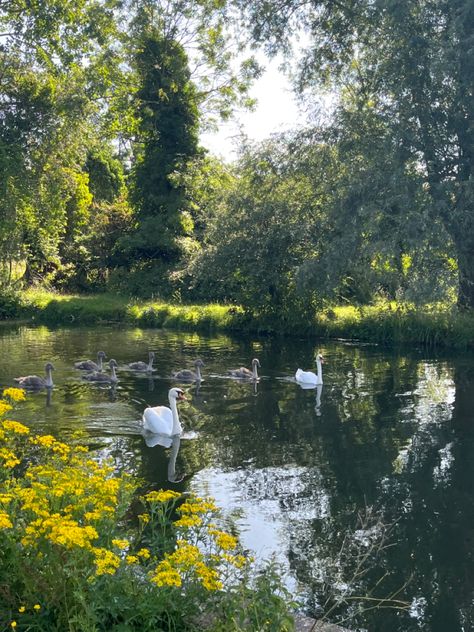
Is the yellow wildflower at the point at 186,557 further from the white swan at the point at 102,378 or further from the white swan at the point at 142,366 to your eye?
the white swan at the point at 142,366

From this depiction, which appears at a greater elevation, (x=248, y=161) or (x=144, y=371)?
(x=248, y=161)

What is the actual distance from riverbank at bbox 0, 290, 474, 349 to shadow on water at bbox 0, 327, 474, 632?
7.10ft

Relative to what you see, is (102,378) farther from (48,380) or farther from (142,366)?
(142,366)

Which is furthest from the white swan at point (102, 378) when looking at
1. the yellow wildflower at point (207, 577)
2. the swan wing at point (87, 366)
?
the yellow wildflower at point (207, 577)

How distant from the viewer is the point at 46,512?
5.44 metres

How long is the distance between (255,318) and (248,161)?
22.6 feet

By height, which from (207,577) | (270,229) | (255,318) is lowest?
(255,318)

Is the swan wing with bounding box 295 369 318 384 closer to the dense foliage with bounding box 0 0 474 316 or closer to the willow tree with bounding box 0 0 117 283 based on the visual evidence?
the dense foliage with bounding box 0 0 474 316

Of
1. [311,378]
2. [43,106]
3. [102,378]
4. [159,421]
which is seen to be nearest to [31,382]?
[102,378]

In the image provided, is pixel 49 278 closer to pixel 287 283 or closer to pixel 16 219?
pixel 16 219

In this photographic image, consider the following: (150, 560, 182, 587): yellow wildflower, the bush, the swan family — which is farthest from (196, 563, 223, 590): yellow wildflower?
the swan family

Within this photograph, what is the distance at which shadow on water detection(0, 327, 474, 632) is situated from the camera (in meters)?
8.55

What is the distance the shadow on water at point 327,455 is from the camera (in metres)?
8.55

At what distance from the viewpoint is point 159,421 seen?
14.9 m
